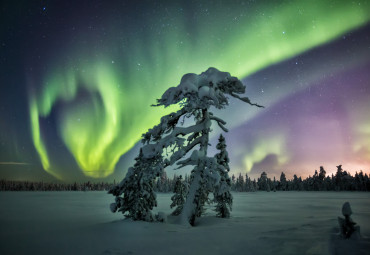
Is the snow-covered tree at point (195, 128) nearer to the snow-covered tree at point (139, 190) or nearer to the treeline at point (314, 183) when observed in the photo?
the snow-covered tree at point (139, 190)

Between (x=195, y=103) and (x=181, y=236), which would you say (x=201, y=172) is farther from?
(x=181, y=236)

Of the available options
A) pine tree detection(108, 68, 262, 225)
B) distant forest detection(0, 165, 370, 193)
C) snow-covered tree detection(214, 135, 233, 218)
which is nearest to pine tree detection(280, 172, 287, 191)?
distant forest detection(0, 165, 370, 193)

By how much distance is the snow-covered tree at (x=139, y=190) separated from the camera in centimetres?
A: 1102

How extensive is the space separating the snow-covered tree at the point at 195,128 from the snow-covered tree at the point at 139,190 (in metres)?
0.57

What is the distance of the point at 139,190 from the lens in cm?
1150

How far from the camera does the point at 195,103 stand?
11.7m

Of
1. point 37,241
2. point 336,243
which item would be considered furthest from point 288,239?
point 37,241

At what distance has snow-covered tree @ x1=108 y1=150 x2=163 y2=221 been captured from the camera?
434 inches

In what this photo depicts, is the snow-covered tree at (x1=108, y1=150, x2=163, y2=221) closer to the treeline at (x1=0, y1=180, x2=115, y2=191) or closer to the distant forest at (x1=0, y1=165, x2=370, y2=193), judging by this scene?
the distant forest at (x1=0, y1=165, x2=370, y2=193)

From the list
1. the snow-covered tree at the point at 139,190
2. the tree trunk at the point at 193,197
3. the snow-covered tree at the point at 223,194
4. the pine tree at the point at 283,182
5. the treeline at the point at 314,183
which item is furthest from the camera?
the pine tree at the point at 283,182

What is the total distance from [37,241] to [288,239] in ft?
26.9

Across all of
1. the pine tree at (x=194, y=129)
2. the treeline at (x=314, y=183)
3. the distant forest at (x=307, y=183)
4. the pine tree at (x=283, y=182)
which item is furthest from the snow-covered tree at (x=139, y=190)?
the pine tree at (x=283, y=182)

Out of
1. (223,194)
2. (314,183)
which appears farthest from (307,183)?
(223,194)

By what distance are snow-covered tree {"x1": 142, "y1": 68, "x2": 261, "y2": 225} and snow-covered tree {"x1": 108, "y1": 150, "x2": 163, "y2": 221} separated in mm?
567
